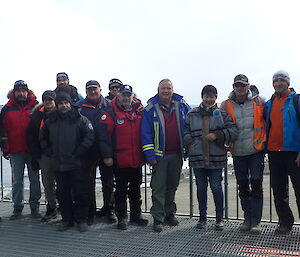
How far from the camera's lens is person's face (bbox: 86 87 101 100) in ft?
14.9

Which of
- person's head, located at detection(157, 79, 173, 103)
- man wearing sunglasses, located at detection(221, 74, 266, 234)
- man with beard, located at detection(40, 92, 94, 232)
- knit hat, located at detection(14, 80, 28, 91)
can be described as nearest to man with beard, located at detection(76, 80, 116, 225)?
man with beard, located at detection(40, 92, 94, 232)

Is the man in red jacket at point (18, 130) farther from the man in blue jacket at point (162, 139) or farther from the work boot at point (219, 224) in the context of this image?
the work boot at point (219, 224)

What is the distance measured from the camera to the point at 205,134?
418 cm

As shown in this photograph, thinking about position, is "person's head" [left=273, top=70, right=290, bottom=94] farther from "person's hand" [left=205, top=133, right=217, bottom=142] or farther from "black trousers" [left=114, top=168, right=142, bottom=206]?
"black trousers" [left=114, top=168, right=142, bottom=206]

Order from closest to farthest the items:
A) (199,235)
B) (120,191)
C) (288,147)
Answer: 1. (288,147)
2. (199,235)
3. (120,191)

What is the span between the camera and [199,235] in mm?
4145

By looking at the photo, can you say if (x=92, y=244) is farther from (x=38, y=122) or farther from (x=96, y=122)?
(x=38, y=122)

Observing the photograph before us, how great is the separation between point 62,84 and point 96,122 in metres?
0.97

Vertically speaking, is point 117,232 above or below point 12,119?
below

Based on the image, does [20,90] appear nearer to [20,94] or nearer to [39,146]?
[20,94]

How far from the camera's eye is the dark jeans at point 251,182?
4.07 metres

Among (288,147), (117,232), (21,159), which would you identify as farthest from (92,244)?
(288,147)

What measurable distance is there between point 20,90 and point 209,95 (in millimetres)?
2632

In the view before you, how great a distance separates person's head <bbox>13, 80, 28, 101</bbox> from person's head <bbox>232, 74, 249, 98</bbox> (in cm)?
290
